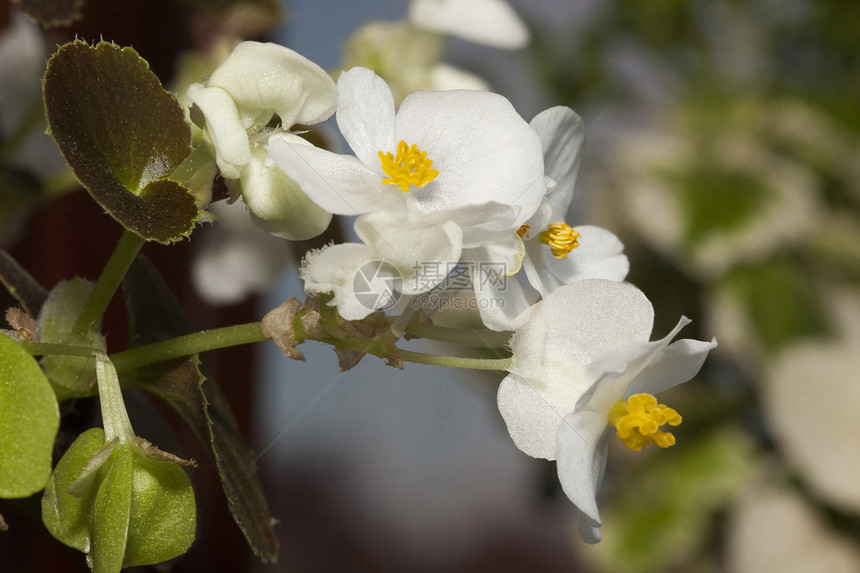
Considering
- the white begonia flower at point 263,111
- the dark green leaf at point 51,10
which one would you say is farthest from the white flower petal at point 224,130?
the dark green leaf at point 51,10

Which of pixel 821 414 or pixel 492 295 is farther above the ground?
pixel 492 295

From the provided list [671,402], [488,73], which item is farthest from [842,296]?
[488,73]

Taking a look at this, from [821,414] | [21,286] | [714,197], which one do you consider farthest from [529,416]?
[714,197]

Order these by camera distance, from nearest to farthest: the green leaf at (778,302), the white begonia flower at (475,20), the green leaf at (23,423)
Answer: the green leaf at (23,423) → the white begonia flower at (475,20) → the green leaf at (778,302)

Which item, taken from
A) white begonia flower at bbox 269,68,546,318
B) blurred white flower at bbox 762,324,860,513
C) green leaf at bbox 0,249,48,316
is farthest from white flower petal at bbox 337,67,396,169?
blurred white flower at bbox 762,324,860,513

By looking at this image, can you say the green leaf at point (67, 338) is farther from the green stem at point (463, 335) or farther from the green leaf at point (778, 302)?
the green leaf at point (778, 302)

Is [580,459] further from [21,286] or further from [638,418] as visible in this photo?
[21,286]
